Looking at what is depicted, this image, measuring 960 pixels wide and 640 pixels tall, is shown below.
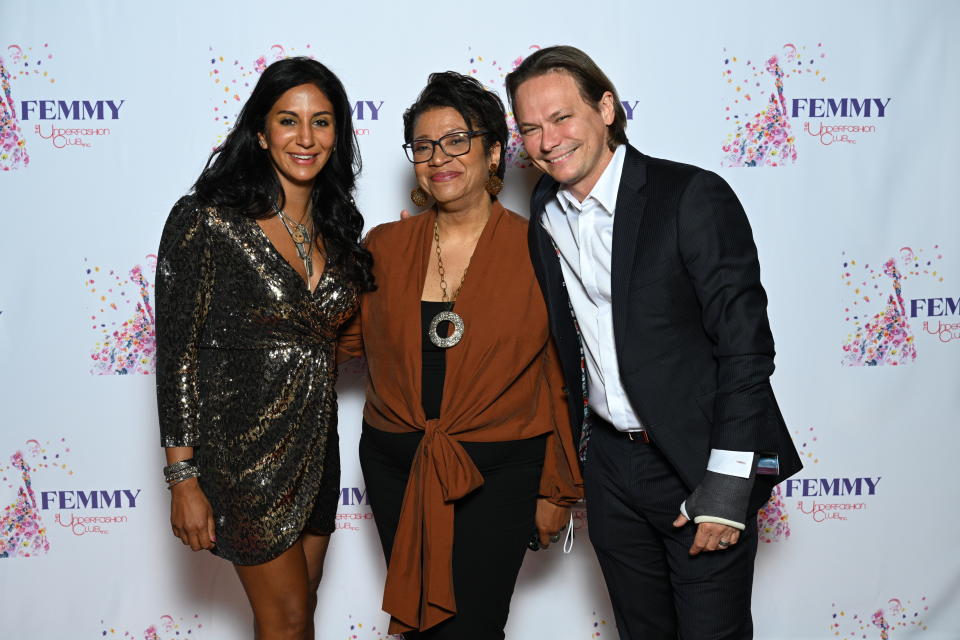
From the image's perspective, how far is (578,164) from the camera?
1.57m

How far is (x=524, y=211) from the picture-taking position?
7.59ft

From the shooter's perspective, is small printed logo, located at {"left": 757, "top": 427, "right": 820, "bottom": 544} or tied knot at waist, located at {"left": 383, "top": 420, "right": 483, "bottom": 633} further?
small printed logo, located at {"left": 757, "top": 427, "right": 820, "bottom": 544}

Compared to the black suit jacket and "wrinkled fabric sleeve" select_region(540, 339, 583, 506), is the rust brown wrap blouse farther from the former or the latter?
the black suit jacket

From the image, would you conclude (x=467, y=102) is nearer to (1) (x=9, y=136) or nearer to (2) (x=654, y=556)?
(2) (x=654, y=556)

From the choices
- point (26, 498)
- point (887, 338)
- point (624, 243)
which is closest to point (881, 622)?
point (887, 338)

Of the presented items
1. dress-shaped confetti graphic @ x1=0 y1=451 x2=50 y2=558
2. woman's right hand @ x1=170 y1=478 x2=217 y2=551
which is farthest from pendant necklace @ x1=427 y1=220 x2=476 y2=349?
dress-shaped confetti graphic @ x1=0 y1=451 x2=50 y2=558

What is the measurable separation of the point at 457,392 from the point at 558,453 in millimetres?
310

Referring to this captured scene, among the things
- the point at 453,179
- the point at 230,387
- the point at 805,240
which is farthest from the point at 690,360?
the point at 805,240

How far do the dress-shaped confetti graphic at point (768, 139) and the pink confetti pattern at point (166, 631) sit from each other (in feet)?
7.24

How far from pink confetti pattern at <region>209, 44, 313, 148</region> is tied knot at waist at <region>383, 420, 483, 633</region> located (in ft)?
3.89

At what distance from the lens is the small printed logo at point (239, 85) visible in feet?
7.30

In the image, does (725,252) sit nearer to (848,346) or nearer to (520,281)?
(520,281)

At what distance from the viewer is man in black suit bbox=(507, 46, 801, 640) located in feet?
4.54

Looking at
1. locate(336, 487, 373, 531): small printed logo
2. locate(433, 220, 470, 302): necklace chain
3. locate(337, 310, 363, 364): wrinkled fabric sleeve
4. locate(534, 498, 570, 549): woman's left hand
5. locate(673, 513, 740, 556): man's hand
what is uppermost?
locate(433, 220, 470, 302): necklace chain
